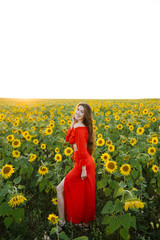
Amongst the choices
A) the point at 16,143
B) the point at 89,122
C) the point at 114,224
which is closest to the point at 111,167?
the point at 89,122

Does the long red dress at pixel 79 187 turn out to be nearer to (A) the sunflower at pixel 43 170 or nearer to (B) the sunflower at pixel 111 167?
(B) the sunflower at pixel 111 167

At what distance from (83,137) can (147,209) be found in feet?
6.19

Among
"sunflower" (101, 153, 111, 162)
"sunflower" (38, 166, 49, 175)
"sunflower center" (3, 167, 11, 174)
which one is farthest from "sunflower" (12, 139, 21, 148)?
"sunflower" (101, 153, 111, 162)

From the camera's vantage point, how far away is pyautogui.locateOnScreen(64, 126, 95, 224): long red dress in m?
3.04

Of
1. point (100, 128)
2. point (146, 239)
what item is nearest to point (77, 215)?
point (146, 239)

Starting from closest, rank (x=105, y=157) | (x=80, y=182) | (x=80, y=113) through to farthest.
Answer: (x=80, y=182), (x=80, y=113), (x=105, y=157)

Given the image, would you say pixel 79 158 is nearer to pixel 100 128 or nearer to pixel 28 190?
pixel 28 190

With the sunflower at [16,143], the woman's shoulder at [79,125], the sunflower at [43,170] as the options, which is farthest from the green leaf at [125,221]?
the sunflower at [16,143]

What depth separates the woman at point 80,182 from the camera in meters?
3.05

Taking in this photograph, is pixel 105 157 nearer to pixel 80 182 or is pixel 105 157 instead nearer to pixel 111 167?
pixel 111 167

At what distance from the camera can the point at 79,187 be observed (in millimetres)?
3119

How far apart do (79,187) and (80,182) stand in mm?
79

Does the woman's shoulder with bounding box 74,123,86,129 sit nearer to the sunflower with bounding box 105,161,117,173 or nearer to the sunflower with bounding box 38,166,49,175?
the sunflower with bounding box 105,161,117,173

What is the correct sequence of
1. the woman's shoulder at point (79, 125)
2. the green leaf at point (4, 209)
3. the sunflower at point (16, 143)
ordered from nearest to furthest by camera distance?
the green leaf at point (4, 209) < the woman's shoulder at point (79, 125) < the sunflower at point (16, 143)
